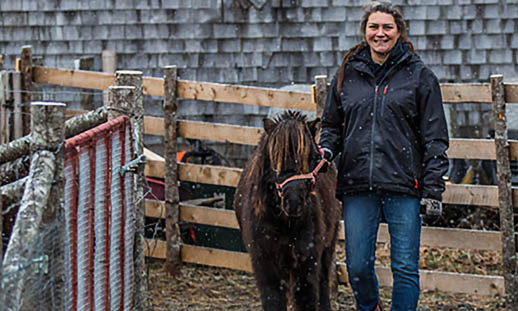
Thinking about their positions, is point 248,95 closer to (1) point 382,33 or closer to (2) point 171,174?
(2) point 171,174

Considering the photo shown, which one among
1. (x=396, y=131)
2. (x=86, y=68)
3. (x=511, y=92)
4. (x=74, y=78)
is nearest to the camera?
(x=396, y=131)

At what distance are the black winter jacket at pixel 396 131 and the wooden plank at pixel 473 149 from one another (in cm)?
202

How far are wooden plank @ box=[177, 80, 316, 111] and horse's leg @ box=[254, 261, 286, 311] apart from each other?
2.22m

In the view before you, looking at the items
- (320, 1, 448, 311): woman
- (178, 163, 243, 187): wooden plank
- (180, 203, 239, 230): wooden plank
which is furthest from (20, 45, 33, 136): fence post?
(320, 1, 448, 311): woman

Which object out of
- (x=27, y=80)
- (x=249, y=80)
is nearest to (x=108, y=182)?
(x=27, y=80)

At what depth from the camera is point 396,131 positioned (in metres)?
4.38

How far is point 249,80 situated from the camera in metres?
11.0

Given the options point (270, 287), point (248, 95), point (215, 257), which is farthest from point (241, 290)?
point (270, 287)

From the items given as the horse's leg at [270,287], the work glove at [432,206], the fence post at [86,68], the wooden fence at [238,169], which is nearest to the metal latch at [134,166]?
the horse's leg at [270,287]

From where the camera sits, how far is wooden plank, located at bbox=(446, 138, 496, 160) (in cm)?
630

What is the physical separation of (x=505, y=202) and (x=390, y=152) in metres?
2.12

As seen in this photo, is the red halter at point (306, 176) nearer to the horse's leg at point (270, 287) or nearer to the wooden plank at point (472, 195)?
the horse's leg at point (270, 287)

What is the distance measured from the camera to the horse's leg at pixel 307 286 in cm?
507

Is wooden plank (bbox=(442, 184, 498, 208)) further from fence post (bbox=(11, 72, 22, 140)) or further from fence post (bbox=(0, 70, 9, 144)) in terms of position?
fence post (bbox=(0, 70, 9, 144))
